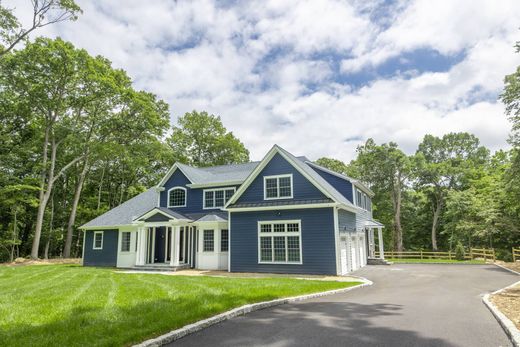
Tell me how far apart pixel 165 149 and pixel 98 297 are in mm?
30874

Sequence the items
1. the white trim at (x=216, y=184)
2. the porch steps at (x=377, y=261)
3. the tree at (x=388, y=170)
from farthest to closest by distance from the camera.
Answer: the tree at (x=388, y=170) < the porch steps at (x=377, y=261) < the white trim at (x=216, y=184)

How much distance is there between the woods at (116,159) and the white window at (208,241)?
15358 mm

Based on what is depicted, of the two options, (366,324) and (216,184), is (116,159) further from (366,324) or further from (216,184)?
(366,324)

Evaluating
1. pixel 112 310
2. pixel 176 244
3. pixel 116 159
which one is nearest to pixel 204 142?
pixel 116 159

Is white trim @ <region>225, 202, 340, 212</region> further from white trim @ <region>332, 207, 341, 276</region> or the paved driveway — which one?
the paved driveway

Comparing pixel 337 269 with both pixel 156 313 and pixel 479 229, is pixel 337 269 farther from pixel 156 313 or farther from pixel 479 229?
pixel 479 229

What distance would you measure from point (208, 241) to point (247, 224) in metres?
3.27

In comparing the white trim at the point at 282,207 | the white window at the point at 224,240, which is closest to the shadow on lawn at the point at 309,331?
the white trim at the point at 282,207

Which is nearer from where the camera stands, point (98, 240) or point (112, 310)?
point (112, 310)

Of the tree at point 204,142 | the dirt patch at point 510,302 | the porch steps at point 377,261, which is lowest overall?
the porch steps at point 377,261

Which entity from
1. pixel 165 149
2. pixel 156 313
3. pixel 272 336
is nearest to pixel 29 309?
pixel 156 313

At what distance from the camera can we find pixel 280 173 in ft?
→ 60.9

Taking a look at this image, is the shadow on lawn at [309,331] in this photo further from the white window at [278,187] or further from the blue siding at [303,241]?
the white window at [278,187]

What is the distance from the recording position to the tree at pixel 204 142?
45594 mm
